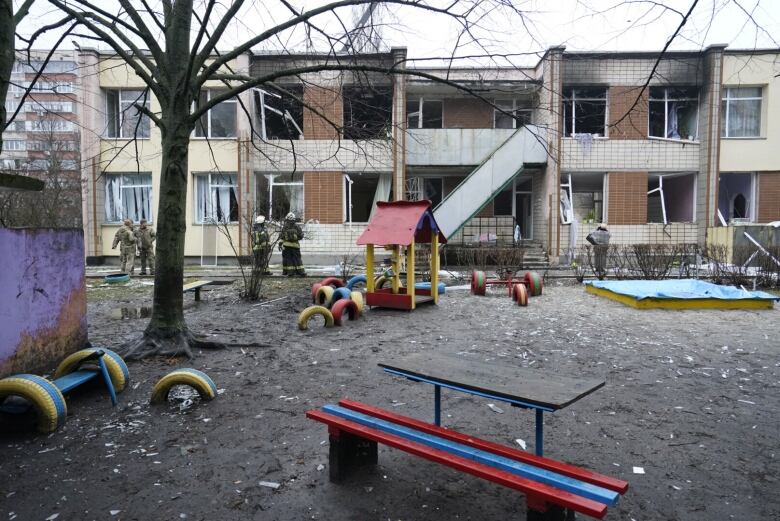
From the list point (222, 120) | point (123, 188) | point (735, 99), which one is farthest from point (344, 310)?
point (735, 99)

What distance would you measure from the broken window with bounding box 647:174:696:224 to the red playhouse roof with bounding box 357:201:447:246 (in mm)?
14648

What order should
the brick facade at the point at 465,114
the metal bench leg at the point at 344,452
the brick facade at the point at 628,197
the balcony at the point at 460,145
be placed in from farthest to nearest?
the brick facade at the point at 465,114
the brick facade at the point at 628,197
the balcony at the point at 460,145
the metal bench leg at the point at 344,452

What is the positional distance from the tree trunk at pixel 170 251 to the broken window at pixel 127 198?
54.2ft

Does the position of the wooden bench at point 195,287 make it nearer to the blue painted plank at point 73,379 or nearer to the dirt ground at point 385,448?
the dirt ground at point 385,448

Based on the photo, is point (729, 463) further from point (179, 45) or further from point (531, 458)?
point (179, 45)

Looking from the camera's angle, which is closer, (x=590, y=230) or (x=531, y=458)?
(x=531, y=458)

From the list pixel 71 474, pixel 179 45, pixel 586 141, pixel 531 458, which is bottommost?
pixel 71 474

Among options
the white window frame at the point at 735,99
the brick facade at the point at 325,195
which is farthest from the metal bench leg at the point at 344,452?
the white window frame at the point at 735,99

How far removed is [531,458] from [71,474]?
2.78m

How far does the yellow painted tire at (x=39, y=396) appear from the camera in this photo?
3.75 m

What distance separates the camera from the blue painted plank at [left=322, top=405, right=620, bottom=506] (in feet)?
7.05

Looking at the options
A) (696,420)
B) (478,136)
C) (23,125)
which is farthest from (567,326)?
(23,125)

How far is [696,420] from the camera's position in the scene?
4.03m

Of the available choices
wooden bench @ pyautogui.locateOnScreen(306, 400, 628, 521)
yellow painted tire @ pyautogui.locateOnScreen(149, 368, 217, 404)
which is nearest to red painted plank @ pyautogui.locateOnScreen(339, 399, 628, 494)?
wooden bench @ pyautogui.locateOnScreen(306, 400, 628, 521)
